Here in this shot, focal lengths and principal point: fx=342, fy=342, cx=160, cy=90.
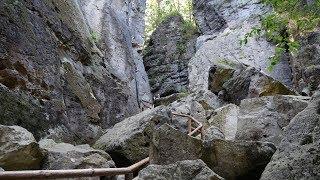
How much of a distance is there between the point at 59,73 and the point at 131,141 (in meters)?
2.91

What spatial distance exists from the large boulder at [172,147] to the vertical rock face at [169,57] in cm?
1781

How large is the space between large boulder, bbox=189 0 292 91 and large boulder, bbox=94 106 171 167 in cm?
884

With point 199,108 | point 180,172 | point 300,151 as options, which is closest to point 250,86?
point 199,108

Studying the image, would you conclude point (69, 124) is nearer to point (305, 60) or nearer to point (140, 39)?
point (305, 60)

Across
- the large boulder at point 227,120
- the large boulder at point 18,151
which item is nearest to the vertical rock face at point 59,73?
the large boulder at point 18,151

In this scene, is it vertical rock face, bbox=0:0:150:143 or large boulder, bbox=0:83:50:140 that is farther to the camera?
vertical rock face, bbox=0:0:150:143

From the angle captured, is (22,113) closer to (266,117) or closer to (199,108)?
(266,117)

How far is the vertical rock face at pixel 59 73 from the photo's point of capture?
6922 mm

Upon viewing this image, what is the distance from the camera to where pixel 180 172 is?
344cm

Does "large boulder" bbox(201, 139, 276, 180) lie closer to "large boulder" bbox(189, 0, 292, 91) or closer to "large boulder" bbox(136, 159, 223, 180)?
"large boulder" bbox(136, 159, 223, 180)

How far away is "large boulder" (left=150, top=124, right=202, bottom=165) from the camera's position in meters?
4.53

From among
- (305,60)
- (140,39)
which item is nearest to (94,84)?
(305,60)

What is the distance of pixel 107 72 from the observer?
37.1 feet

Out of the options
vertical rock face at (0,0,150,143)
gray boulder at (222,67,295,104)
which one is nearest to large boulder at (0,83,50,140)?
vertical rock face at (0,0,150,143)
